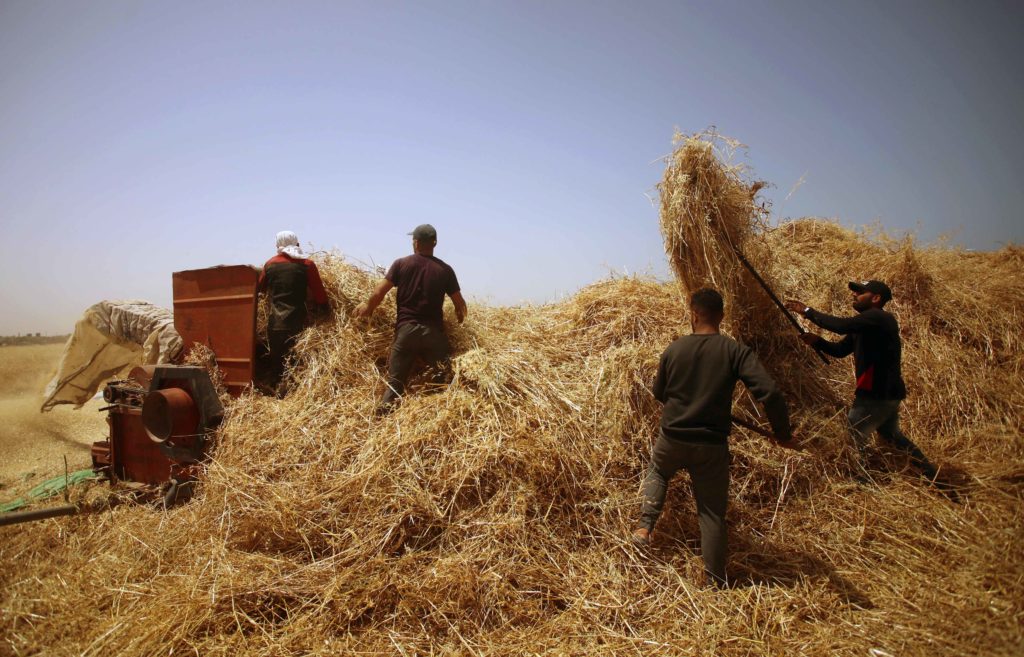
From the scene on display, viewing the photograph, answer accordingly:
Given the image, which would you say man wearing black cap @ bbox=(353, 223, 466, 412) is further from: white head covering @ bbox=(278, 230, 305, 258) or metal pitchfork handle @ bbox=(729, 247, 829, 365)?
metal pitchfork handle @ bbox=(729, 247, 829, 365)

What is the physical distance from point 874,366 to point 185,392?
5.97 meters

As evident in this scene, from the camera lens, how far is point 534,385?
4.20 meters

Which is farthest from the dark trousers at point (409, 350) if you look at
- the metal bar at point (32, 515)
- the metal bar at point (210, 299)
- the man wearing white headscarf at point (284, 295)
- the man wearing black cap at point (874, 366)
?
the man wearing black cap at point (874, 366)

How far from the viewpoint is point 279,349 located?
199 inches

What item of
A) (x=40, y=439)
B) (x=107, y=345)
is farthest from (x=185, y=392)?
(x=40, y=439)

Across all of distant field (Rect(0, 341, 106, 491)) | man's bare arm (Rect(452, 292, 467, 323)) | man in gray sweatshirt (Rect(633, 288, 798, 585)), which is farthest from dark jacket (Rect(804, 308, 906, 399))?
distant field (Rect(0, 341, 106, 491))

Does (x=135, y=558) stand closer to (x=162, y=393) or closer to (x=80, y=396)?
(x=162, y=393)

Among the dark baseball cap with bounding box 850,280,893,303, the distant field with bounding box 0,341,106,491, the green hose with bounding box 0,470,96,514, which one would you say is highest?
the dark baseball cap with bounding box 850,280,893,303

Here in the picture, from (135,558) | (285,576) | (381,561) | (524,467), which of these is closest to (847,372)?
(524,467)

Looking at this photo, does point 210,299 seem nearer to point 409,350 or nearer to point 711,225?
point 409,350

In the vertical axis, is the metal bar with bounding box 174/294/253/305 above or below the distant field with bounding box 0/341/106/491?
above

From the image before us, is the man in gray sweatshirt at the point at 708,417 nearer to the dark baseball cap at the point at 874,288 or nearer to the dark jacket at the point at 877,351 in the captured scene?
the dark jacket at the point at 877,351

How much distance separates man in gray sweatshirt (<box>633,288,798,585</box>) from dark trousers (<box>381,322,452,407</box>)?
233cm

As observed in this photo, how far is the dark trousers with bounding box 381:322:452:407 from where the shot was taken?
4582mm
